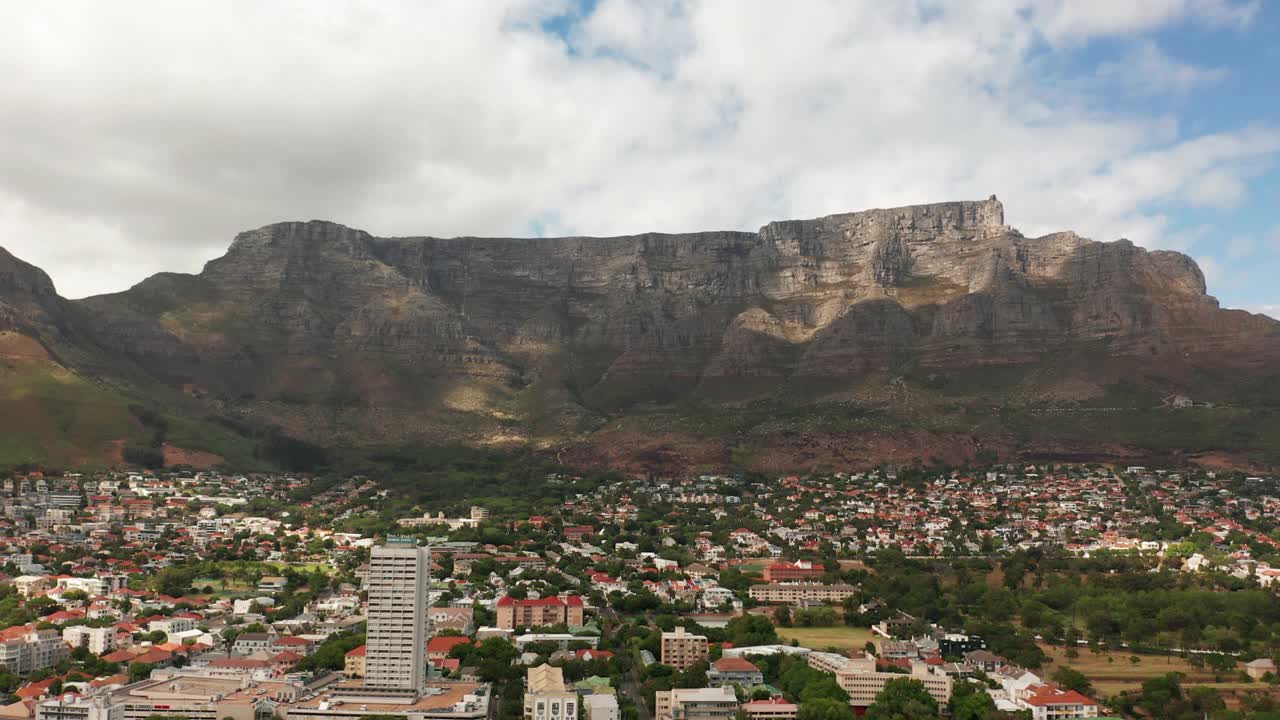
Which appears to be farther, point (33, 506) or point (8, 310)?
point (8, 310)

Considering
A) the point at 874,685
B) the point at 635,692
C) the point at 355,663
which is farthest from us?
the point at 355,663

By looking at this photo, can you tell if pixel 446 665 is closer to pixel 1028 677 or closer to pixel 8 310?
pixel 1028 677

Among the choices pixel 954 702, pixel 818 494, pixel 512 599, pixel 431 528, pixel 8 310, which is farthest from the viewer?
pixel 8 310

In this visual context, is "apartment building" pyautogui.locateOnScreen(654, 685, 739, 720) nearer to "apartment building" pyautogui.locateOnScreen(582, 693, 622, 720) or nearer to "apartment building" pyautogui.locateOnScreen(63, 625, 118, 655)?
"apartment building" pyautogui.locateOnScreen(582, 693, 622, 720)

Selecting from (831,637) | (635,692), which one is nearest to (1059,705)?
(831,637)

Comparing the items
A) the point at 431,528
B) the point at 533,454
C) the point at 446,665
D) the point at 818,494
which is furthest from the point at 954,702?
the point at 533,454

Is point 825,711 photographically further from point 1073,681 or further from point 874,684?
point 1073,681
